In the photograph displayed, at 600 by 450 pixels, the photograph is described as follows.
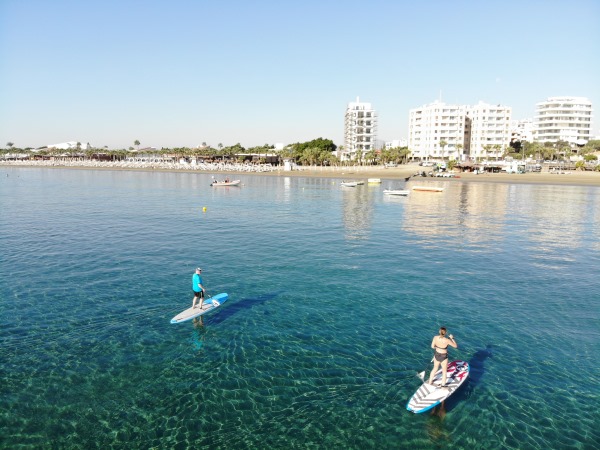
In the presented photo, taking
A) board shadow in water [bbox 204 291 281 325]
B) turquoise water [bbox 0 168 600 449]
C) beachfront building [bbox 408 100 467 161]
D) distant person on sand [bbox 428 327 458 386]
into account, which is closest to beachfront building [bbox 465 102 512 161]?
beachfront building [bbox 408 100 467 161]

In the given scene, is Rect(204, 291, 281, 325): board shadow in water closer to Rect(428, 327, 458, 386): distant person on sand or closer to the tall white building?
Rect(428, 327, 458, 386): distant person on sand

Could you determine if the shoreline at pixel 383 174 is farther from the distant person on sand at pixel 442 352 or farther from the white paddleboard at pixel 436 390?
the distant person on sand at pixel 442 352

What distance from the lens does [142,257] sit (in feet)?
109

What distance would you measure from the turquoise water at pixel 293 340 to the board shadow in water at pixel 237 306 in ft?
0.46

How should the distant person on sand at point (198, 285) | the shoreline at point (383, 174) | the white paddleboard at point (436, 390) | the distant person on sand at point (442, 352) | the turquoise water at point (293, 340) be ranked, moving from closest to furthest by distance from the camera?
1. the turquoise water at point (293, 340)
2. the white paddleboard at point (436, 390)
3. the distant person on sand at point (442, 352)
4. the distant person on sand at point (198, 285)
5. the shoreline at point (383, 174)

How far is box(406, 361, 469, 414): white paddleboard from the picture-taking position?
46.4 ft

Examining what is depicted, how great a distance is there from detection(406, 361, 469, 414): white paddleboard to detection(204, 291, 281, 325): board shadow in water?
426 inches

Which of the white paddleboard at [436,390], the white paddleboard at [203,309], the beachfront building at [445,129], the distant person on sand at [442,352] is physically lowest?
the white paddleboard at [436,390]

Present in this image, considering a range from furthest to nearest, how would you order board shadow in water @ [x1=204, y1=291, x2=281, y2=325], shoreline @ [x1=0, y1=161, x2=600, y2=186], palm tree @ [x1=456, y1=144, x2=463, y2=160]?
palm tree @ [x1=456, y1=144, x2=463, y2=160]
shoreline @ [x1=0, y1=161, x2=600, y2=186]
board shadow in water @ [x1=204, y1=291, x2=281, y2=325]

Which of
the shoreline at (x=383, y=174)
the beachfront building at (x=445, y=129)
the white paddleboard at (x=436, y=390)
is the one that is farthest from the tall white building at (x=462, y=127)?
the white paddleboard at (x=436, y=390)

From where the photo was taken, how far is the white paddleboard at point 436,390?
14.1 metres

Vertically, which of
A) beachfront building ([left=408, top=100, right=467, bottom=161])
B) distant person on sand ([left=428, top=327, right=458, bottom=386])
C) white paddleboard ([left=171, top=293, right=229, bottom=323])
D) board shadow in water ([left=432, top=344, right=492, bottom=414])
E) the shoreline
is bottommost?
board shadow in water ([left=432, top=344, right=492, bottom=414])

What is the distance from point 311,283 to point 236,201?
4983 cm

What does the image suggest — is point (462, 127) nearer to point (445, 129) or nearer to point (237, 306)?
point (445, 129)
